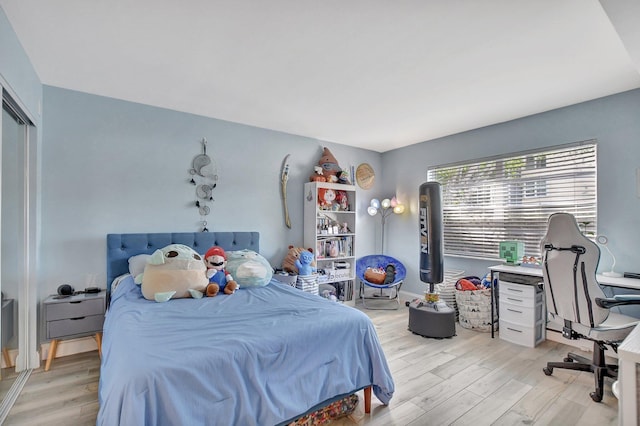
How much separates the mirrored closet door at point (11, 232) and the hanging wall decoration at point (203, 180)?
142 centimetres

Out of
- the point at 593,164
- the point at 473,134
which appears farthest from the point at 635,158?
the point at 473,134

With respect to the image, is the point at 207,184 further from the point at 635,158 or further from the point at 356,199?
the point at 635,158

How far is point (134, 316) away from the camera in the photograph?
1939mm

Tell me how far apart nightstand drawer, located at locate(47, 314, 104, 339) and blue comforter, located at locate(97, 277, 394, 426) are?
0.61m

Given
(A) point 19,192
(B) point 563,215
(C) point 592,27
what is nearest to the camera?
(C) point 592,27

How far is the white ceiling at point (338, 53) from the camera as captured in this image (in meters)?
1.77

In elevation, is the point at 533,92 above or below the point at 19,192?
above

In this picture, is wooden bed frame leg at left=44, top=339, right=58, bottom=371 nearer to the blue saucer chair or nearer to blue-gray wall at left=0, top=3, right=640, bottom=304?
blue-gray wall at left=0, top=3, right=640, bottom=304

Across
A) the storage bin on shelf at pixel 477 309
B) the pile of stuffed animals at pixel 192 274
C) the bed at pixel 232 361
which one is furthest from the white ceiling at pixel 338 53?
the storage bin on shelf at pixel 477 309

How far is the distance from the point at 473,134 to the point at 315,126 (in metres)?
2.14

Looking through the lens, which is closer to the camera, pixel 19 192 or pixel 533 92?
pixel 19 192

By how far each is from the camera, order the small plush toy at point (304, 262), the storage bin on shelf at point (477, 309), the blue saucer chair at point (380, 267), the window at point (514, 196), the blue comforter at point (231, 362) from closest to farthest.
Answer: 1. the blue comforter at point (231, 362)
2. the window at point (514, 196)
3. the storage bin on shelf at point (477, 309)
4. the small plush toy at point (304, 262)
5. the blue saucer chair at point (380, 267)

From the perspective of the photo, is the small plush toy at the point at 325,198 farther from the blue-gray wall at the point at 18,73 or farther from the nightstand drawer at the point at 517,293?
the blue-gray wall at the point at 18,73

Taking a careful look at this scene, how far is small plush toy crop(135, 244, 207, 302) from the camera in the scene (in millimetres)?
2400
